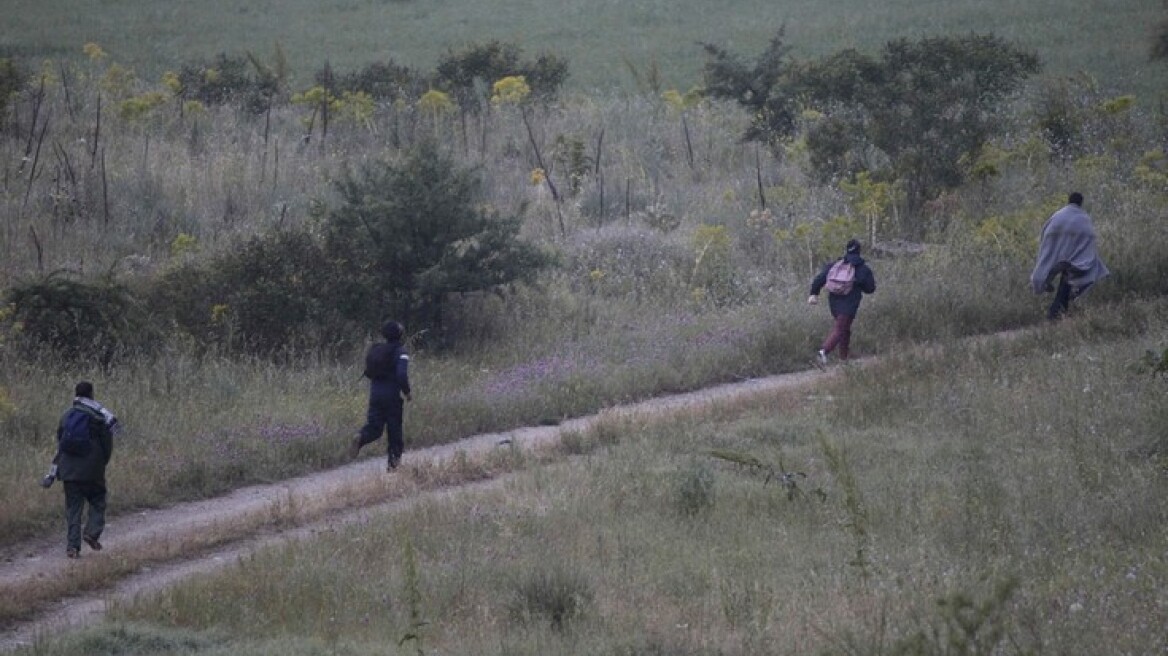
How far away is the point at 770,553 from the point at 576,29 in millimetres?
53381

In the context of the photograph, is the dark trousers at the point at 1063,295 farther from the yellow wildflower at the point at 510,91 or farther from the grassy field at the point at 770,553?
the yellow wildflower at the point at 510,91

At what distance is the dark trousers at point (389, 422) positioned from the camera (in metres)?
14.2

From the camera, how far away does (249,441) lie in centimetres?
1454

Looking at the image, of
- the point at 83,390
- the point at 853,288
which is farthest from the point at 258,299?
the point at 853,288

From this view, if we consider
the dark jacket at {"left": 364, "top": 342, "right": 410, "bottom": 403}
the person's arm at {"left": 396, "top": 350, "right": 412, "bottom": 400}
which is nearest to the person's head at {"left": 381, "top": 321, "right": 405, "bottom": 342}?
the dark jacket at {"left": 364, "top": 342, "right": 410, "bottom": 403}

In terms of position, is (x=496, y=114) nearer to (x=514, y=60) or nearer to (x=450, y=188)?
(x=514, y=60)

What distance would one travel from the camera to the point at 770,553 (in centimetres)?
1049

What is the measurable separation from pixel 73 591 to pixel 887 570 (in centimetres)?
601

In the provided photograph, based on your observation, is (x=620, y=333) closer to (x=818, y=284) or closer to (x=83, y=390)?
(x=818, y=284)

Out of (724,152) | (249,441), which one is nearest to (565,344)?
(249,441)

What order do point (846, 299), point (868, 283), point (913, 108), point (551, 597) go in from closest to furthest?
point (551, 597) → point (868, 283) → point (846, 299) → point (913, 108)

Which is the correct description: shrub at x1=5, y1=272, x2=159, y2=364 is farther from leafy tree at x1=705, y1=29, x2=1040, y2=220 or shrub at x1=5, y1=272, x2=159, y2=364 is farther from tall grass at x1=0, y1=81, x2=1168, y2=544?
leafy tree at x1=705, y1=29, x2=1040, y2=220

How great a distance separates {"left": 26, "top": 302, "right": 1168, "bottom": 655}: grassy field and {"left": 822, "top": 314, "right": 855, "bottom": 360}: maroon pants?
9.24 ft

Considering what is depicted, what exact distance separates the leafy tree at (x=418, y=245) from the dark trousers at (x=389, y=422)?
4932 mm
